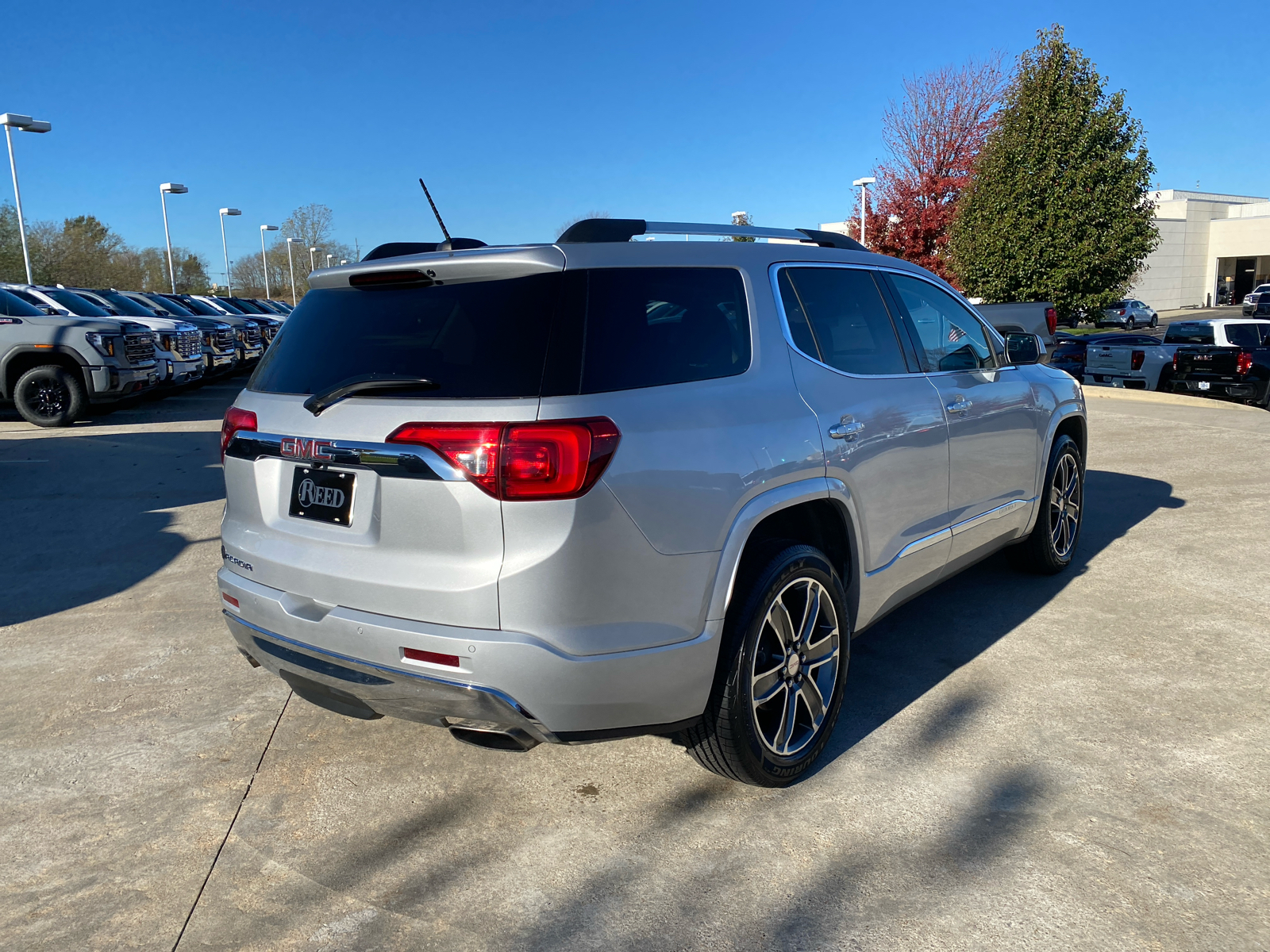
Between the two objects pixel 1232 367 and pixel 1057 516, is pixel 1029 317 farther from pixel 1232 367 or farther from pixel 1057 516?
pixel 1057 516

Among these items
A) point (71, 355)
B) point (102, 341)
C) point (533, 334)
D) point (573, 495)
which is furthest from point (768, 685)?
point (71, 355)

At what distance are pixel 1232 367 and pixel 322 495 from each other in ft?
54.3

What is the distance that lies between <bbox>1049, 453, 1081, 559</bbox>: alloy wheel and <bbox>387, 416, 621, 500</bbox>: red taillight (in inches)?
148

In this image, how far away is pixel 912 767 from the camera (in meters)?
3.40

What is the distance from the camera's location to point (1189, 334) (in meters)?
17.6

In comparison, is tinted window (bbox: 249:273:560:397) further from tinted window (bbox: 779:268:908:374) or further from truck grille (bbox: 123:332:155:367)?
truck grille (bbox: 123:332:155:367)

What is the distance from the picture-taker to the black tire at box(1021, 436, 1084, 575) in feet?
17.7

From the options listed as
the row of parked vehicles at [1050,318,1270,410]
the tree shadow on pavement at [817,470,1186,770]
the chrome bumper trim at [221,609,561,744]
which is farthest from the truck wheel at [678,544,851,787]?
the row of parked vehicles at [1050,318,1270,410]

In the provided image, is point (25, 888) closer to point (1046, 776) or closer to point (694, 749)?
point (694, 749)

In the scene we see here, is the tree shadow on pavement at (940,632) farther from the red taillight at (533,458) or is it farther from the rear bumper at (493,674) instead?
the red taillight at (533,458)

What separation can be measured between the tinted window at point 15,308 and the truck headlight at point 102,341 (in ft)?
3.61

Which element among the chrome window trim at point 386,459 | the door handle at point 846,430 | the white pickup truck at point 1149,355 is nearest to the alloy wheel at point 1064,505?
the door handle at point 846,430

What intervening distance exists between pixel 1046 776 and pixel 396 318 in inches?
105

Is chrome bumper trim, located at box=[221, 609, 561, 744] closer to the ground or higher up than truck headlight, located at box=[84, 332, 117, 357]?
closer to the ground
